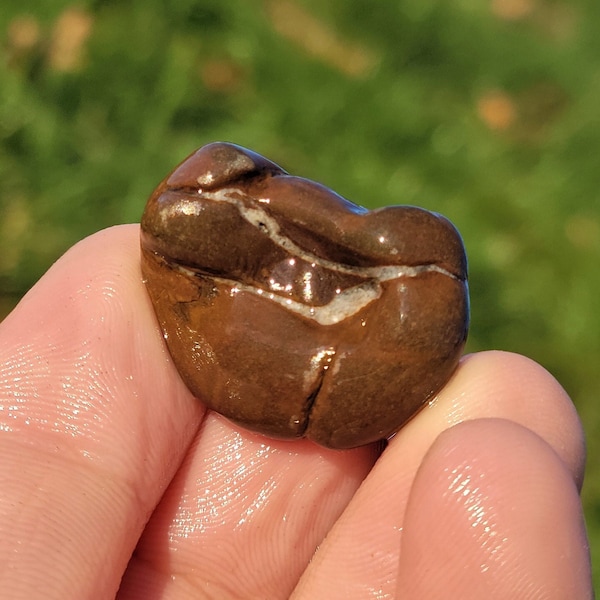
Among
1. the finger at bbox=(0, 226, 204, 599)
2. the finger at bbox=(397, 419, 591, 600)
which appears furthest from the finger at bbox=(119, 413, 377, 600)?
the finger at bbox=(397, 419, 591, 600)

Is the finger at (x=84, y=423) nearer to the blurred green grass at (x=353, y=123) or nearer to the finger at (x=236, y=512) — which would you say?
the finger at (x=236, y=512)

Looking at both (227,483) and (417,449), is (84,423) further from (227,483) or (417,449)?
(417,449)

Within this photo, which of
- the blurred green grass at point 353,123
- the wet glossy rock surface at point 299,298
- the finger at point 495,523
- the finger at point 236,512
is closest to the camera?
the finger at point 495,523

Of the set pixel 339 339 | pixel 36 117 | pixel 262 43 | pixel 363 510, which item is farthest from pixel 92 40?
pixel 363 510

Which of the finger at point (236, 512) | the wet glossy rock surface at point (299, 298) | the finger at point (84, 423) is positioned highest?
the wet glossy rock surface at point (299, 298)

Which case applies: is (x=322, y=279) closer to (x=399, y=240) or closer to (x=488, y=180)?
(x=399, y=240)

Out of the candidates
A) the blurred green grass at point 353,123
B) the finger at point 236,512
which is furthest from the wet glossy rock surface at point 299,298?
the blurred green grass at point 353,123
